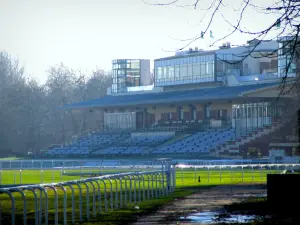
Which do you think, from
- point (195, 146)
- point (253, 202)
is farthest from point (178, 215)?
point (195, 146)

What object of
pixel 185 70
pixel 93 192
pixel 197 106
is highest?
pixel 185 70

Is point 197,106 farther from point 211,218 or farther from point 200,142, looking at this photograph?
point 211,218

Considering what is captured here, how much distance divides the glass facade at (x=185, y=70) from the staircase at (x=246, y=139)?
13982mm

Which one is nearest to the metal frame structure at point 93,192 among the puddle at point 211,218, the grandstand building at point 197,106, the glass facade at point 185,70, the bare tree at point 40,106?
the puddle at point 211,218

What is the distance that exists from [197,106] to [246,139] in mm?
13962

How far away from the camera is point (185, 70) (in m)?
81.4

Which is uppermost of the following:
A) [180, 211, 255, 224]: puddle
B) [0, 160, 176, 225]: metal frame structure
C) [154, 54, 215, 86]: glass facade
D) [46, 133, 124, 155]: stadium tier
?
[154, 54, 215, 86]: glass facade

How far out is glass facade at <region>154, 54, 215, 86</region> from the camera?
78.8 metres

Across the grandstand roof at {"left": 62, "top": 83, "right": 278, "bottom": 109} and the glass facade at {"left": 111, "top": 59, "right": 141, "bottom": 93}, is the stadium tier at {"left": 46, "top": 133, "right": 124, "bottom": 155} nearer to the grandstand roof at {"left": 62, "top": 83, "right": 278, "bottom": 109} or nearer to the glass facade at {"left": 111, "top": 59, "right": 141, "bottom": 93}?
the grandstand roof at {"left": 62, "top": 83, "right": 278, "bottom": 109}

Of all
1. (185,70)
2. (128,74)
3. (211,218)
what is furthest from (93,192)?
(128,74)

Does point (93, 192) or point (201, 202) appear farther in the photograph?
point (201, 202)

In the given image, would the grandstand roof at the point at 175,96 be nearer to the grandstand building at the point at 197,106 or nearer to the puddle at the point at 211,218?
the grandstand building at the point at 197,106

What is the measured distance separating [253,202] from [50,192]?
843 cm

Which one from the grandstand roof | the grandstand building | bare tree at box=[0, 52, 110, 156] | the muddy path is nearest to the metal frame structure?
Answer: the muddy path
